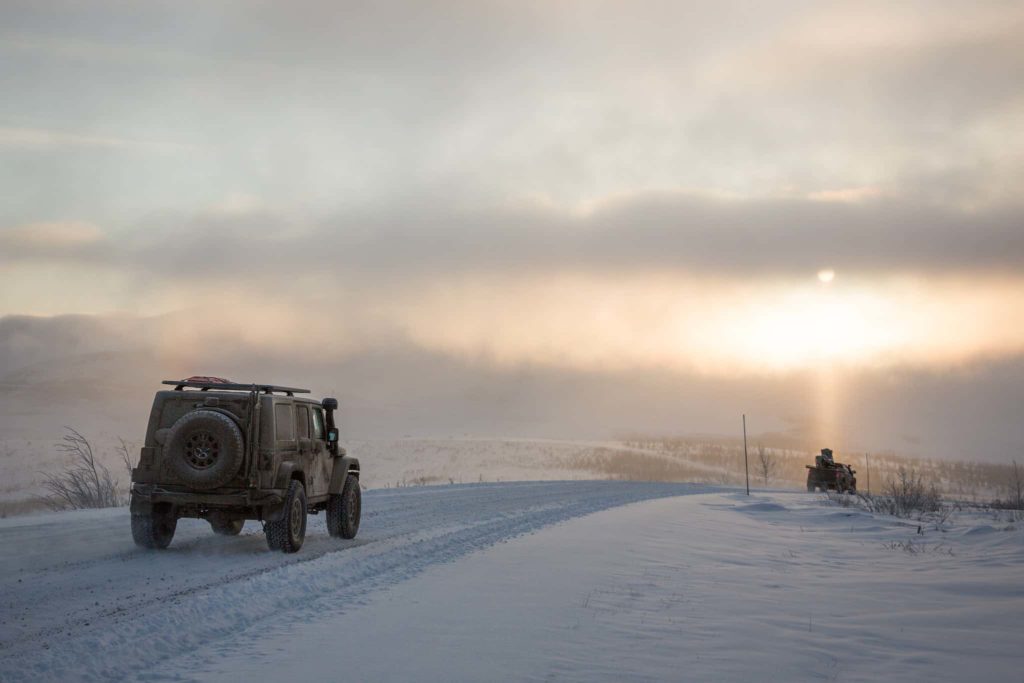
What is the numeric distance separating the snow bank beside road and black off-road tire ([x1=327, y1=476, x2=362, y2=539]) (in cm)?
328

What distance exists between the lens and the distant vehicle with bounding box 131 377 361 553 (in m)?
11.4

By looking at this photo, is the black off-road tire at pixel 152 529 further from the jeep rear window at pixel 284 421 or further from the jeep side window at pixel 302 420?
the jeep side window at pixel 302 420

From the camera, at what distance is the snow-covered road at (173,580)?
256 inches

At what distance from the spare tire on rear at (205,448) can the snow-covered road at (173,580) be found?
125 centimetres

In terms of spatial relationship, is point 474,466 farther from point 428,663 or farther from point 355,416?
point 355,416

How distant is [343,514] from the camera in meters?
13.9

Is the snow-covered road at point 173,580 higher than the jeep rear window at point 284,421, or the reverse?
the jeep rear window at point 284,421

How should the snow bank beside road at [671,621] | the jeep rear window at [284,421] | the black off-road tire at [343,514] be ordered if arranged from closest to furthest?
the snow bank beside road at [671,621]
the jeep rear window at [284,421]
the black off-road tire at [343,514]

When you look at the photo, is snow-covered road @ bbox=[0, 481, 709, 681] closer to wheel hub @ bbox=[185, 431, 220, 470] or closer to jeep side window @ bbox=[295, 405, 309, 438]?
wheel hub @ bbox=[185, 431, 220, 470]

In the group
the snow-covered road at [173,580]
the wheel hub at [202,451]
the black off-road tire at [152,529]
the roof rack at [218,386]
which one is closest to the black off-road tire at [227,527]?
the snow-covered road at [173,580]

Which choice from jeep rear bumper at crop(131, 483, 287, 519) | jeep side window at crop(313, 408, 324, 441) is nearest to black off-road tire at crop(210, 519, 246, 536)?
jeep rear bumper at crop(131, 483, 287, 519)

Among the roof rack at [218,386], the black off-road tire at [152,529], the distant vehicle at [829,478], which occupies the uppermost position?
the roof rack at [218,386]

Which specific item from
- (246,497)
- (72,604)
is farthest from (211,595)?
(246,497)

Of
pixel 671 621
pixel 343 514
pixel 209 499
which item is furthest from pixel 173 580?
pixel 671 621
